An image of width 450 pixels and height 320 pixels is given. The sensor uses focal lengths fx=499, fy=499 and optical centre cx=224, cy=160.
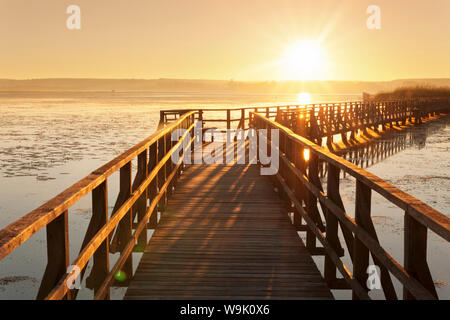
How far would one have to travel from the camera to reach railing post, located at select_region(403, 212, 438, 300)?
264cm

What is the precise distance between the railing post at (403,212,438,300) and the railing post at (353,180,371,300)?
880mm

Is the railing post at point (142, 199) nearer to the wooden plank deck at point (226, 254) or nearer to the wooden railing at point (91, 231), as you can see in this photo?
the wooden railing at point (91, 231)

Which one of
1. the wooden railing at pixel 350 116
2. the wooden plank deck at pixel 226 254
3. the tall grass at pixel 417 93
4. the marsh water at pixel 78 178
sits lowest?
the marsh water at pixel 78 178

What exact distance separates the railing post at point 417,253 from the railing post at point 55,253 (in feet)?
6.03

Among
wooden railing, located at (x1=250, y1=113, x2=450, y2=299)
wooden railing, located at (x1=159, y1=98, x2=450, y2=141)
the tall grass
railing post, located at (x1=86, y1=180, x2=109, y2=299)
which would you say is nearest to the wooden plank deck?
wooden railing, located at (x1=250, y1=113, x2=450, y2=299)

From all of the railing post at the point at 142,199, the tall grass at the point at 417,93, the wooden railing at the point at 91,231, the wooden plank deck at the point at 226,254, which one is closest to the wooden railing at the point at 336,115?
the tall grass at the point at 417,93

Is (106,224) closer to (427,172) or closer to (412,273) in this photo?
(412,273)

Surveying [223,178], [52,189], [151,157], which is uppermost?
[151,157]

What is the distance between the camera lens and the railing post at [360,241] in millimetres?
3619

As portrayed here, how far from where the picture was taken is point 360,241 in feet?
12.3

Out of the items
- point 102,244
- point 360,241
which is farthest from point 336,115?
point 102,244

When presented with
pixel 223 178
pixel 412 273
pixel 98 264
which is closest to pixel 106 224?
pixel 98 264

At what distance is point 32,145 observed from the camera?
2923 cm

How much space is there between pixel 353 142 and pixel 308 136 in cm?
882
